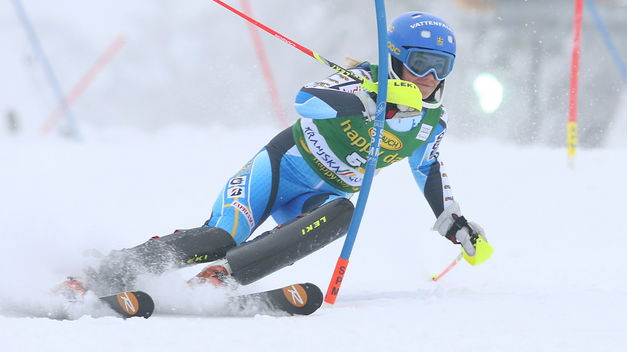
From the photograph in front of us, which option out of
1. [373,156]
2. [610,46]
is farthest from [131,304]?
[610,46]

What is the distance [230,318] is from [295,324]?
357mm

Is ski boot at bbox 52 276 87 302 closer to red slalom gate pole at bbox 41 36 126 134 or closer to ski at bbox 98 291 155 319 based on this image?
ski at bbox 98 291 155 319

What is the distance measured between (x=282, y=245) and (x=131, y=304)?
28.9 inches

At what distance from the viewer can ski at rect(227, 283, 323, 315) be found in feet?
10.3

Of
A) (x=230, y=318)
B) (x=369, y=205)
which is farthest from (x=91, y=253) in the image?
(x=369, y=205)

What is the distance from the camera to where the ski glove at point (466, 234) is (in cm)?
422

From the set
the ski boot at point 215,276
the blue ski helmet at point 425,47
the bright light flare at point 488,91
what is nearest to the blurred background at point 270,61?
the bright light flare at point 488,91

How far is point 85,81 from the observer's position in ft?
48.1

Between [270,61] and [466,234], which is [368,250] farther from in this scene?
[270,61]

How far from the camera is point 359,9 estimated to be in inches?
525

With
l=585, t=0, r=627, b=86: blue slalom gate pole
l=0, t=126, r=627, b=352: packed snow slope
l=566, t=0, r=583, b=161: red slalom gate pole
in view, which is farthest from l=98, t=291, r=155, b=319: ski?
l=585, t=0, r=627, b=86: blue slalom gate pole

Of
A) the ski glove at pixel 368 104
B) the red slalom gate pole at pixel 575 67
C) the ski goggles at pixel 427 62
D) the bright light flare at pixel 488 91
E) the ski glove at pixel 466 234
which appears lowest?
the ski glove at pixel 466 234

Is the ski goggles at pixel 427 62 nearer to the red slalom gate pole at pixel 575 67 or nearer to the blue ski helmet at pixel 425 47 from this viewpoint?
the blue ski helmet at pixel 425 47

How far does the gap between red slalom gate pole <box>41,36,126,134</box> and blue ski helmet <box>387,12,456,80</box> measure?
9.71m
